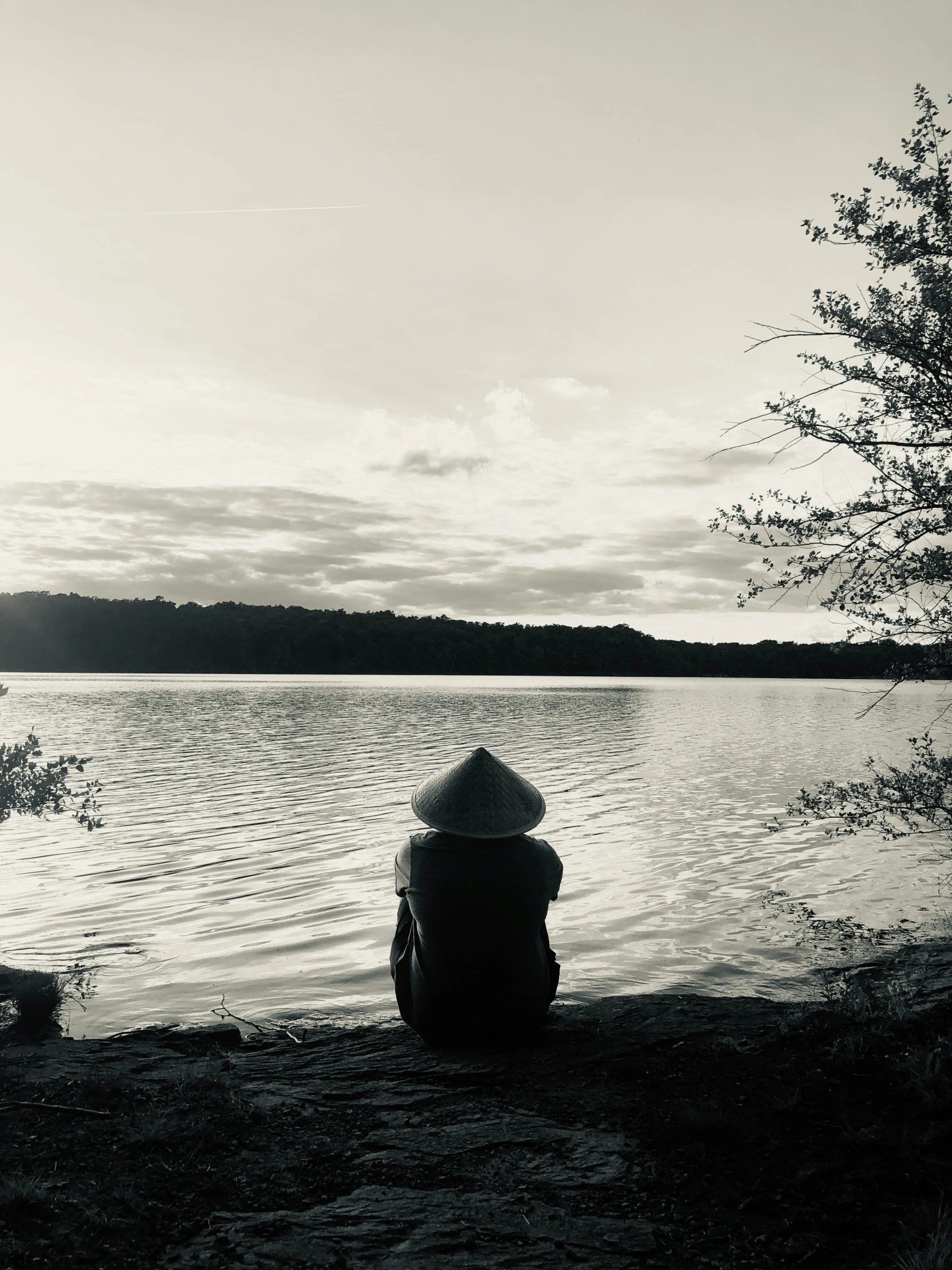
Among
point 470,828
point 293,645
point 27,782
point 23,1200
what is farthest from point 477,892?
point 293,645

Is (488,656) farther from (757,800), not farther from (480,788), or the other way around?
(480,788)

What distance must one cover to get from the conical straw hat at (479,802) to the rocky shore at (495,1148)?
1.49 meters

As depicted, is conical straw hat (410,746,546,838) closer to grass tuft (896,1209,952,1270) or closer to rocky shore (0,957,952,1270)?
rocky shore (0,957,952,1270)

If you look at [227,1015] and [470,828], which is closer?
[470,828]

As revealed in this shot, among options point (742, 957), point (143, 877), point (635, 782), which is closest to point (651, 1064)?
point (742, 957)

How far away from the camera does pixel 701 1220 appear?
369 cm

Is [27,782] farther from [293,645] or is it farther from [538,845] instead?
[293,645]

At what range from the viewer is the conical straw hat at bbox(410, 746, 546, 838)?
506 centimetres

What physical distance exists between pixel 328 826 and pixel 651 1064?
11.1 metres

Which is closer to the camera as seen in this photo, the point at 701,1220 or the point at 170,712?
the point at 701,1220

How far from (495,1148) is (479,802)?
5.71ft

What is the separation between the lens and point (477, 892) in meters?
5.09

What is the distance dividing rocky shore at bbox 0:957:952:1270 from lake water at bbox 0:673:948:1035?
80.6 inches

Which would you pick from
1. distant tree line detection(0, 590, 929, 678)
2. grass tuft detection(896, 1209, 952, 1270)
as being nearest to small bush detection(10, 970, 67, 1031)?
grass tuft detection(896, 1209, 952, 1270)
